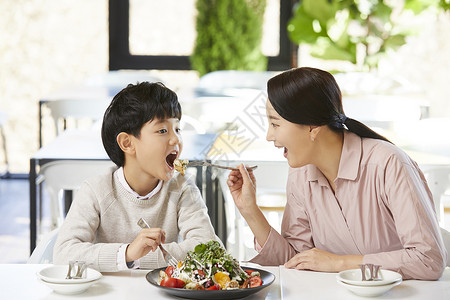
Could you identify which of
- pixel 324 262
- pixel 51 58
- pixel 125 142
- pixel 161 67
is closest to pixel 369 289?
pixel 324 262

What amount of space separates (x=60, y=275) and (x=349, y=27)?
4.99m

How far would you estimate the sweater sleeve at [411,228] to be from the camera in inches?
60.6

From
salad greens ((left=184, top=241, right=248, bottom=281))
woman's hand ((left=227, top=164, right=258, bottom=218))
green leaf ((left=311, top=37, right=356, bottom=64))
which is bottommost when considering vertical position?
salad greens ((left=184, top=241, right=248, bottom=281))

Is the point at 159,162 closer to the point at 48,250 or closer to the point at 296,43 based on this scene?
the point at 48,250

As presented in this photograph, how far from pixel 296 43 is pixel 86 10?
199 centimetres

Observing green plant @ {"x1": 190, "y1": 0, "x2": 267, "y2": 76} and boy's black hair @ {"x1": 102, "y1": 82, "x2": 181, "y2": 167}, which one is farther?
green plant @ {"x1": 190, "y1": 0, "x2": 267, "y2": 76}

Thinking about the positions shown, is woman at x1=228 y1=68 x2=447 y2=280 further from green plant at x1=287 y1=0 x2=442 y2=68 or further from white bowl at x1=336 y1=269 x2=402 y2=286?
green plant at x1=287 y1=0 x2=442 y2=68

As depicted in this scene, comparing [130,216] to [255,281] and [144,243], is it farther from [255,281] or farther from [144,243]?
[255,281]

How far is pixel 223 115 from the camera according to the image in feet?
13.9

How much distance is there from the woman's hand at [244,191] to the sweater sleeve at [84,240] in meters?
0.34

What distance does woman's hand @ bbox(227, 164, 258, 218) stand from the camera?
1.80 metres

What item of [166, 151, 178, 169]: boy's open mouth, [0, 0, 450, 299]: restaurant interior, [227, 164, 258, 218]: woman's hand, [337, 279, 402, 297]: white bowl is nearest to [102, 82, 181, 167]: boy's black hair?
[166, 151, 178, 169]: boy's open mouth

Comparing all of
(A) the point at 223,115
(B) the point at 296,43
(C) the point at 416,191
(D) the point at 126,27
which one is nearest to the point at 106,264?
(C) the point at 416,191

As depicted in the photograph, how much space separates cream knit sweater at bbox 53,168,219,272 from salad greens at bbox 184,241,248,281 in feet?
0.98
